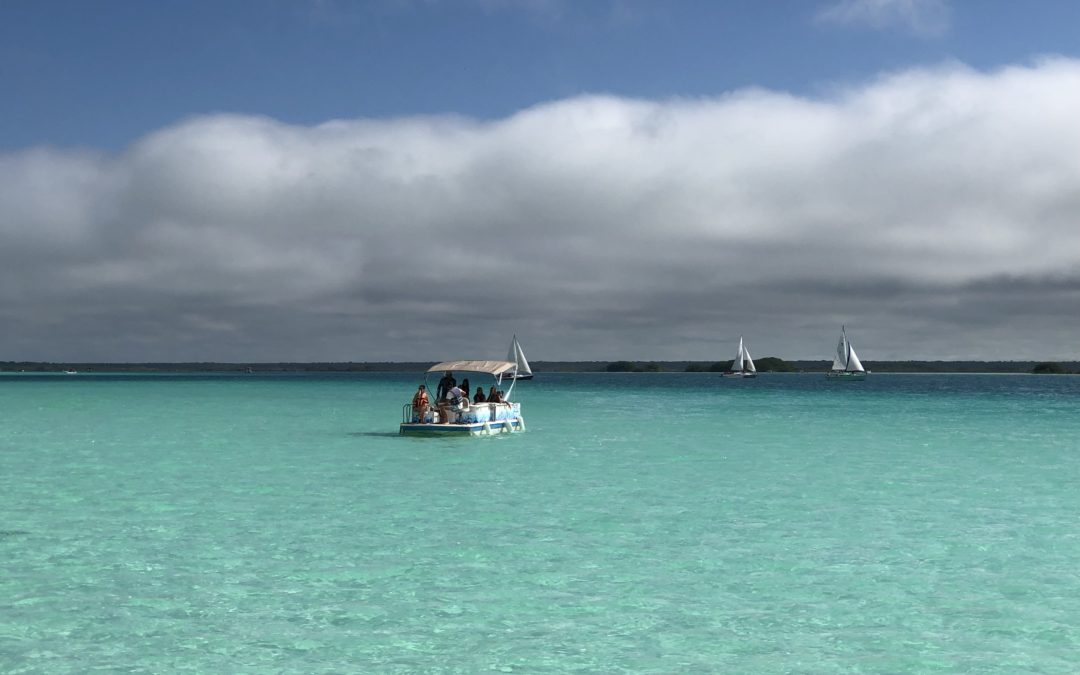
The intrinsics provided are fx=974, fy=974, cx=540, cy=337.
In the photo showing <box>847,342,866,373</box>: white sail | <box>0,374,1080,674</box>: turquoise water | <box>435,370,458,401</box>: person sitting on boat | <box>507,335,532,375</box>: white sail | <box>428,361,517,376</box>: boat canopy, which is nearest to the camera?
<box>0,374,1080,674</box>: turquoise water

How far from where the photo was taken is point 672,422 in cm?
6084

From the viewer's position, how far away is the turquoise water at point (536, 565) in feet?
36.4

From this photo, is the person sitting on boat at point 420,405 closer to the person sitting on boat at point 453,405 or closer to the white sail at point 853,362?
the person sitting on boat at point 453,405

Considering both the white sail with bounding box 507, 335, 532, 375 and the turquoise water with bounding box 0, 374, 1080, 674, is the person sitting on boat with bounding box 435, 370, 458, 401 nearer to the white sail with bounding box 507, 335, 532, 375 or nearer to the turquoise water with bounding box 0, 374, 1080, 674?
the turquoise water with bounding box 0, 374, 1080, 674

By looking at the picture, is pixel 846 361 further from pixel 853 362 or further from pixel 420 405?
pixel 420 405

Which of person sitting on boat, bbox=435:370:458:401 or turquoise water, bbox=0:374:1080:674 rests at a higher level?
person sitting on boat, bbox=435:370:458:401

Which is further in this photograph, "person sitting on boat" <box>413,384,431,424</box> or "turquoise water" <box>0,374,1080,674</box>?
"person sitting on boat" <box>413,384,431,424</box>

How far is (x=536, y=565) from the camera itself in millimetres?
15797

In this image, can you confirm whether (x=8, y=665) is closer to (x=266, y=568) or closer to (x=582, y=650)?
(x=266, y=568)

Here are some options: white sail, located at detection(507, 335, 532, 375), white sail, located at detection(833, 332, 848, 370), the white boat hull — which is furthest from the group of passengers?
white sail, located at detection(833, 332, 848, 370)

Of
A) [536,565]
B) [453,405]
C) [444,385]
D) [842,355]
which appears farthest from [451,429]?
[842,355]

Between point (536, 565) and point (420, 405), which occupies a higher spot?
point (420, 405)

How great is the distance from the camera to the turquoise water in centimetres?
1109

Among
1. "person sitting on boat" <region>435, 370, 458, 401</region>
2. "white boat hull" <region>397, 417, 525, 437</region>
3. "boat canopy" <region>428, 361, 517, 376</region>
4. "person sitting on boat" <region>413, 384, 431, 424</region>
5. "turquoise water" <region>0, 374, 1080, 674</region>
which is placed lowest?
"turquoise water" <region>0, 374, 1080, 674</region>
